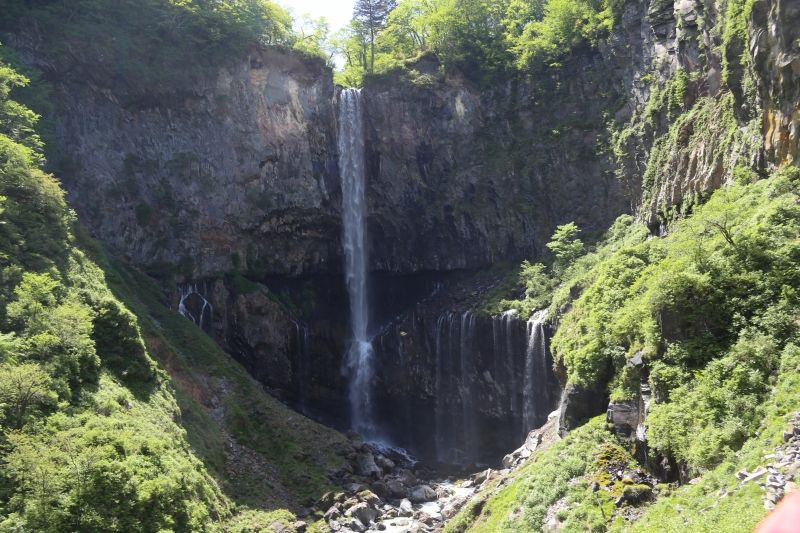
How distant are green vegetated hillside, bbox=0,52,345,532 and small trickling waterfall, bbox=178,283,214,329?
3.47 meters

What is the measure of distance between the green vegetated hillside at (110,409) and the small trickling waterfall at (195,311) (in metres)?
3.47

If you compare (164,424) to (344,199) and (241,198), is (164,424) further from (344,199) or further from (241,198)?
A: (344,199)

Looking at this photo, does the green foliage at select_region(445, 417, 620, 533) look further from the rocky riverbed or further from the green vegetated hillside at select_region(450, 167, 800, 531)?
the rocky riverbed

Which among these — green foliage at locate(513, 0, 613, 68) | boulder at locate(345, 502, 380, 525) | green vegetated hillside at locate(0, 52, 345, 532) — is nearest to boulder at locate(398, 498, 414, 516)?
boulder at locate(345, 502, 380, 525)

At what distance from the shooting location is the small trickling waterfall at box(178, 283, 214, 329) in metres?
37.7

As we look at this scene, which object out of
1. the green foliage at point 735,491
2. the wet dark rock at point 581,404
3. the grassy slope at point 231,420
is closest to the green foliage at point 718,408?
the green foliage at point 735,491

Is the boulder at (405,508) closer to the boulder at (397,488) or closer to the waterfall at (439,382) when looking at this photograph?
the boulder at (397,488)

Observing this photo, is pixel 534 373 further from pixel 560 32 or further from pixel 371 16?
pixel 371 16

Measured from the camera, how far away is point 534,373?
105 ft

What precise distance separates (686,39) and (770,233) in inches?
694

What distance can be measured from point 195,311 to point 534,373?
22256 mm

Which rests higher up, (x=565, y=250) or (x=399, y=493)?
(x=565, y=250)

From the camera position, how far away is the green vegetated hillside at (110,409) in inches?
619

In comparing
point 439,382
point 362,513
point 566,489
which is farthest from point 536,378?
point 566,489
